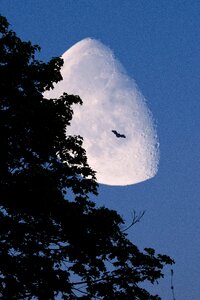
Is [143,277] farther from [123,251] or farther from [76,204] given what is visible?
[76,204]

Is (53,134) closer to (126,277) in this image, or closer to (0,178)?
(0,178)

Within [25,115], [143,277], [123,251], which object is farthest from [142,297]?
[25,115]

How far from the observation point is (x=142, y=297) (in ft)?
44.5

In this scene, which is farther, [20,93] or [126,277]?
[20,93]

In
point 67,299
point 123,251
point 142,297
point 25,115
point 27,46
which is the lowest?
point 67,299

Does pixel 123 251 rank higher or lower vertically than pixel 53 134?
lower

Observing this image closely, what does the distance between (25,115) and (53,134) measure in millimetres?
1200

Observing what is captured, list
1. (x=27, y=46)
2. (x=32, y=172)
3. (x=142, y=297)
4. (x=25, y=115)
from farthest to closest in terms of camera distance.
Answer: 1. (x=27, y=46)
2. (x=25, y=115)
3. (x=142, y=297)
4. (x=32, y=172)

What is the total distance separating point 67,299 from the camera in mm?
12945

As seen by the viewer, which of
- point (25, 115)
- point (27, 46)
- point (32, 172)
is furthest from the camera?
point (27, 46)

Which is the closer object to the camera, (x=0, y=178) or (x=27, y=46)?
(x=0, y=178)

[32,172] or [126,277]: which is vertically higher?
[32,172]

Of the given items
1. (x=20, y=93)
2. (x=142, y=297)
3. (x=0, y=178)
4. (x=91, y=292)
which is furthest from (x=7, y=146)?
(x=142, y=297)

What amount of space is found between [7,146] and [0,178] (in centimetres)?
110
